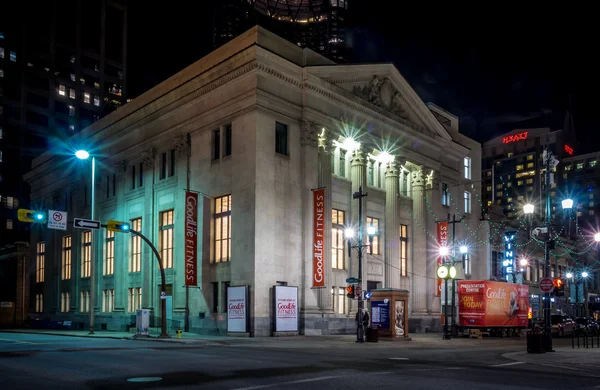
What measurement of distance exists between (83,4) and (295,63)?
106266mm

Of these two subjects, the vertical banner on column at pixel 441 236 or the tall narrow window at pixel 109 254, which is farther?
the vertical banner on column at pixel 441 236

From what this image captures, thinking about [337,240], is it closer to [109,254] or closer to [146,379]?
[109,254]

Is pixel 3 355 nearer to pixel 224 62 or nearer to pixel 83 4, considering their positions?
pixel 224 62

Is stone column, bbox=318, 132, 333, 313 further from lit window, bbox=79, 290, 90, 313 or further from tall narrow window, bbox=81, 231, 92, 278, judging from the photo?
lit window, bbox=79, 290, 90, 313

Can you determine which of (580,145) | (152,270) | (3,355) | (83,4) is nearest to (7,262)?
(152,270)

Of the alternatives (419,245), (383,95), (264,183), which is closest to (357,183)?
(383,95)

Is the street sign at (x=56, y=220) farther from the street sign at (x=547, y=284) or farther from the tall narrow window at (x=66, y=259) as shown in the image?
the tall narrow window at (x=66, y=259)

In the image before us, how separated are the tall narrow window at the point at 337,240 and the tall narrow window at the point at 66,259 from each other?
2963 cm

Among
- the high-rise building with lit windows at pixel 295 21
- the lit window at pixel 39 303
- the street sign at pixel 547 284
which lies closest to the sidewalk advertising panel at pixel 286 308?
the street sign at pixel 547 284

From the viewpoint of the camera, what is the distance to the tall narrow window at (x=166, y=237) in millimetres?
45500

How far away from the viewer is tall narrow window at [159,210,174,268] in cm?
4550

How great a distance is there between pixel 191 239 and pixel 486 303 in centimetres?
2040

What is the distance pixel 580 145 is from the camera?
18588 cm

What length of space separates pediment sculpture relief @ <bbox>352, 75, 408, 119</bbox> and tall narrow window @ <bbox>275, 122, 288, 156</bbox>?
7909mm
